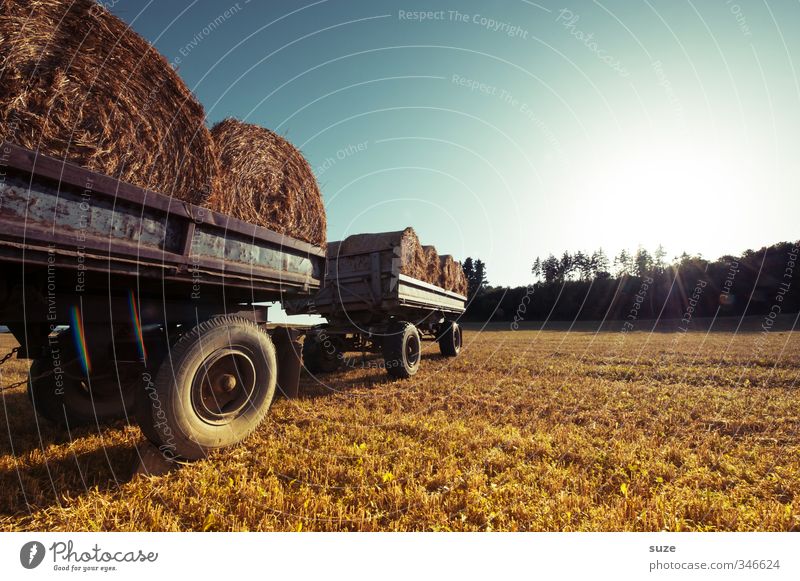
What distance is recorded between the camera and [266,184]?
12.6 feet

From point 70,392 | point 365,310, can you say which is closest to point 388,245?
point 365,310

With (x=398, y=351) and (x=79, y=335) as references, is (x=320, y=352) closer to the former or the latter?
(x=398, y=351)

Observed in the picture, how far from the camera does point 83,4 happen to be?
7.70 ft

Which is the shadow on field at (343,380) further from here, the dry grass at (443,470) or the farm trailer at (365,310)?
the dry grass at (443,470)

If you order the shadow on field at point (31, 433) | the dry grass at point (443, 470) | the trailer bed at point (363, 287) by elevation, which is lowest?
the shadow on field at point (31, 433)

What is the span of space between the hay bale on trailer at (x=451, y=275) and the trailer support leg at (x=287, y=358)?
252 inches

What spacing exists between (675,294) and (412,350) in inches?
1698

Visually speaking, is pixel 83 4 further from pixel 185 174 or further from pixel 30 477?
pixel 30 477

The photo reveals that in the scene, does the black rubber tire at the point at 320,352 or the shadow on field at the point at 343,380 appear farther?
the black rubber tire at the point at 320,352

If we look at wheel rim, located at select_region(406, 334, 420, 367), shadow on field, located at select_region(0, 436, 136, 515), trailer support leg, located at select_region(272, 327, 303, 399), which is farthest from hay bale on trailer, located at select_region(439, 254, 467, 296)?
shadow on field, located at select_region(0, 436, 136, 515)

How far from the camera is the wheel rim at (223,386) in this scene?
2.86 m

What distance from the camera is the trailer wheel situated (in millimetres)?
2539

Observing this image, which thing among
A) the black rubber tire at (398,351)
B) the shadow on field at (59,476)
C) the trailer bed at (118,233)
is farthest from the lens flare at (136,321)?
the black rubber tire at (398,351)

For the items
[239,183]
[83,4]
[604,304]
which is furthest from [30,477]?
[604,304]
